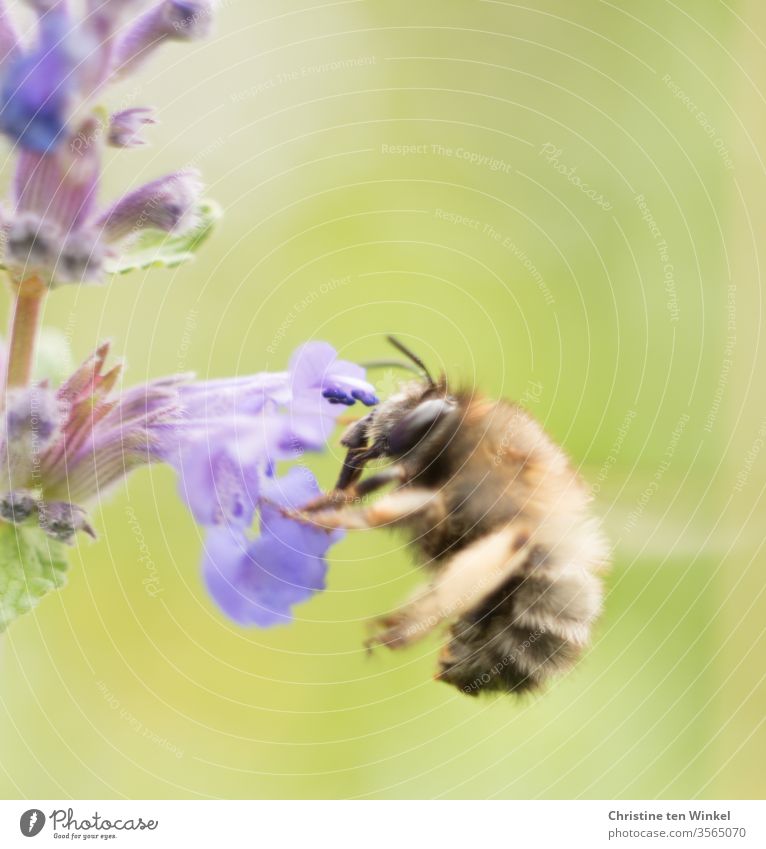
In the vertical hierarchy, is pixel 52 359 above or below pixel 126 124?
below

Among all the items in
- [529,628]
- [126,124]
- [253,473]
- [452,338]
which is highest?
[126,124]

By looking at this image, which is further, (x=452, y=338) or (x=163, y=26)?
(x=452, y=338)

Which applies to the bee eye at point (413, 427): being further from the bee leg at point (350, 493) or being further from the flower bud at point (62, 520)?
the flower bud at point (62, 520)

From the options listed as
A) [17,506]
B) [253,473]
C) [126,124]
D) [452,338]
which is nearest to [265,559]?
[253,473]

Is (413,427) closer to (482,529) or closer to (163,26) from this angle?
(482,529)

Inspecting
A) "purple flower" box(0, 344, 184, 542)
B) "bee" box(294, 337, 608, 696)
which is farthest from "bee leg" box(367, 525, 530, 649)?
→ "purple flower" box(0, 344, 184, 542)

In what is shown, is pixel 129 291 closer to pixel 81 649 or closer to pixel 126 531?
pixel 126 531

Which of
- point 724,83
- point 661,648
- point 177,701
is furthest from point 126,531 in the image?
point 724,83
